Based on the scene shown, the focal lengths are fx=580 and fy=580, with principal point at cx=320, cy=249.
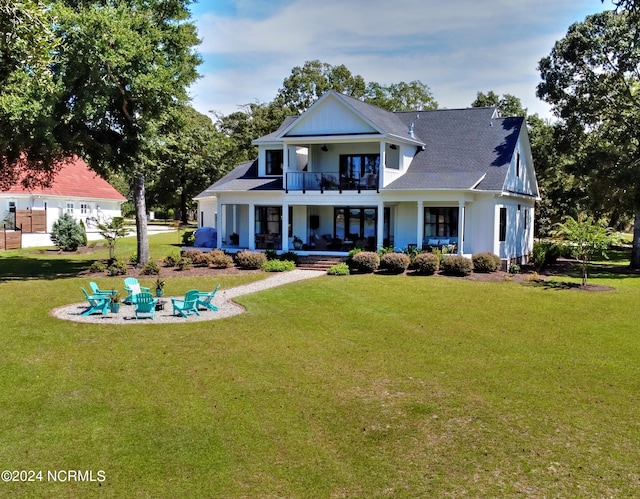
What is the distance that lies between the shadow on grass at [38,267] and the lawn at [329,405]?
30.8 feet

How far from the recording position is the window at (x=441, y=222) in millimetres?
29078

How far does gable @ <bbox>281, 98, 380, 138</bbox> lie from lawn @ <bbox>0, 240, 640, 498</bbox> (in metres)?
14.8

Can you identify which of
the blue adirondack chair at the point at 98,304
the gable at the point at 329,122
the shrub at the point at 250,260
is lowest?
the blue adirondack chair at the point at 98,304

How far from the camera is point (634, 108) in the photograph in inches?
1196

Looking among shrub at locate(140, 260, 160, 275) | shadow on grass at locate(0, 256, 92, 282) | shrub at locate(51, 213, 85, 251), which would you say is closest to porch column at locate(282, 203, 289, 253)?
shrub at locate(140, 260, 160, 275)

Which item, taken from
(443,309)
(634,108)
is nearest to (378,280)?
(443,309)

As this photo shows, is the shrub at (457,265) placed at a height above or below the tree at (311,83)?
below

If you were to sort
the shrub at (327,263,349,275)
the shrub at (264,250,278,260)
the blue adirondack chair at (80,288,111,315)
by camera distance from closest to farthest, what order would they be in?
1. the blue adirondack chair at (80,288,111,315)
2. the shrub at (327,263,349,275)
3. the shrub at (264,250,278,260)

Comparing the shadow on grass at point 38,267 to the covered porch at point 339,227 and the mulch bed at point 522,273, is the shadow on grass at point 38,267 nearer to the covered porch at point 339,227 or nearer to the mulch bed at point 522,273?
the mulch bed at point 522,273

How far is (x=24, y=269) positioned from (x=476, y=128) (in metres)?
24.3

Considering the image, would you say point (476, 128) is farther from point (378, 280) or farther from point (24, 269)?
point (24, 269)

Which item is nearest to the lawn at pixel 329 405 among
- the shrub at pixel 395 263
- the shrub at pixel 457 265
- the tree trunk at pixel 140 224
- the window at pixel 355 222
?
the shrub at pixel 457 265

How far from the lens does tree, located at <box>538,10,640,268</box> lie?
28125 millimetres

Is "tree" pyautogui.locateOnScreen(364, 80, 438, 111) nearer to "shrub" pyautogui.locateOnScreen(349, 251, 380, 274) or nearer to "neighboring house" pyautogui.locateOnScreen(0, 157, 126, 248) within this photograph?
"neighboring house" pyautogui.locateOnScreen(0, 157, 126, 248)
